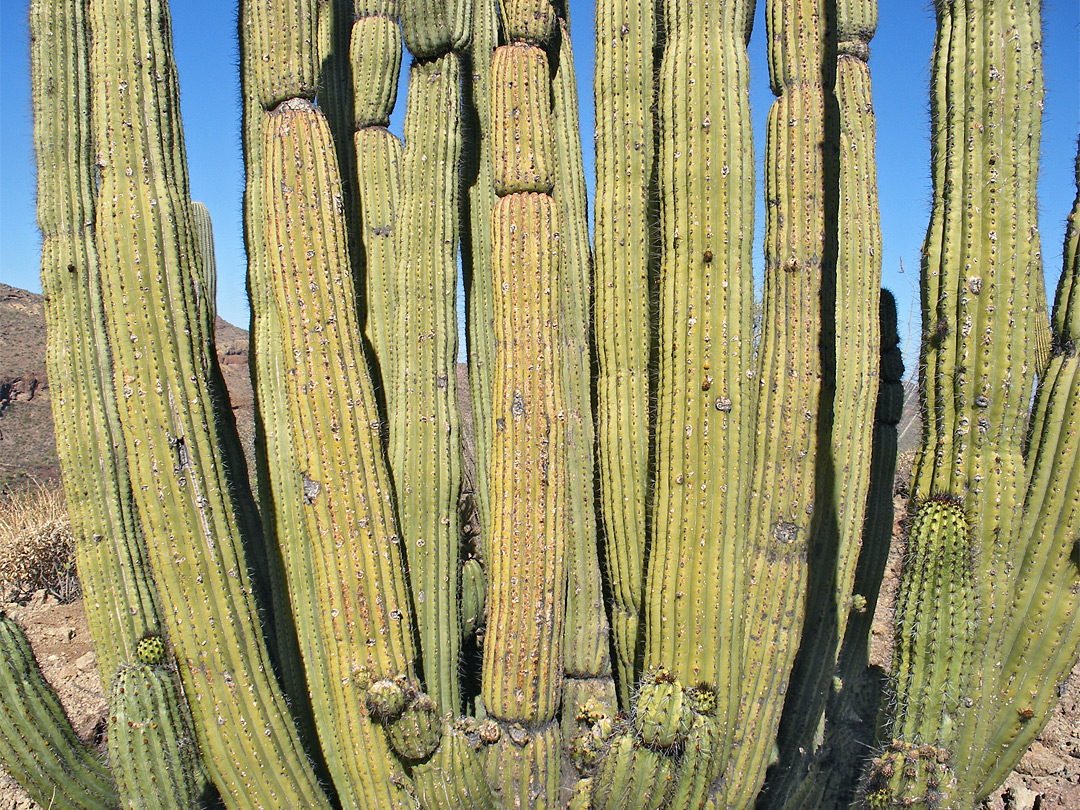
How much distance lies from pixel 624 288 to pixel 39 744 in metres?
3.45

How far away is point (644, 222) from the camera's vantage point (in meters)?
3.77

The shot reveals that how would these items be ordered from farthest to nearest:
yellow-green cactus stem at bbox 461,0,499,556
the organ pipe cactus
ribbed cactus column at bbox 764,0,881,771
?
yellow-green cactus stem at bbox 461,0,499,556 < ribbed cactus column at bbox 764,0,881,771 < the organ pipe cactus

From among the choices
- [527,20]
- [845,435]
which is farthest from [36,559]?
[845,435]

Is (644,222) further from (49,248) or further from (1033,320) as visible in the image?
(49,248)

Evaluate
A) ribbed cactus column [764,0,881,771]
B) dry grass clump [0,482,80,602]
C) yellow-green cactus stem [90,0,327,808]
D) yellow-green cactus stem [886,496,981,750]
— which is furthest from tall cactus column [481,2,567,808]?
dry grass clump [0,482,80,602]

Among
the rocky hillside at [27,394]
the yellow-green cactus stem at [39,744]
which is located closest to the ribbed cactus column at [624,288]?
the yellow-green cactus stem at [39,744]

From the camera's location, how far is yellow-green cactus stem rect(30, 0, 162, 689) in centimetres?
371

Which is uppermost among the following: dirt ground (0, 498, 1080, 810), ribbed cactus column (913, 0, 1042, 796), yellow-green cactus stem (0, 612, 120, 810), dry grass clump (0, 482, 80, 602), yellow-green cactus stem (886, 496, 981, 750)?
ribbed cactus column (913, 0, 1042, 796)

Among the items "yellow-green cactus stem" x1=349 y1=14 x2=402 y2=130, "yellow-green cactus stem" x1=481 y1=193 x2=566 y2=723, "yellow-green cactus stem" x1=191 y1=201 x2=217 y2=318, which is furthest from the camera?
"yellow-green cactus stem" x1=191 y1=201 x2=217 y2=318

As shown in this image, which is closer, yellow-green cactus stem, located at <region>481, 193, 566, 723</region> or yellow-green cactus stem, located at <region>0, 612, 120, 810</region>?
yellow-green cactus stem, located at <region>481, 193, 566, 723</region>

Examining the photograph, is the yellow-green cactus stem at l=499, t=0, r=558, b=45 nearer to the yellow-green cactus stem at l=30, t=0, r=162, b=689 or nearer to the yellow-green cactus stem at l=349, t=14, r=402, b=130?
the yellow-green cactus stem at l=349, t=14, r=402, b=130

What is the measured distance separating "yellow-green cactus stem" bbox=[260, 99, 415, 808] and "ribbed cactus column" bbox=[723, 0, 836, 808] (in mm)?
1505

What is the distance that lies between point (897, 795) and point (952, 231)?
2096 millimetres

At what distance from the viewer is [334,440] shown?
3049 millimetres
